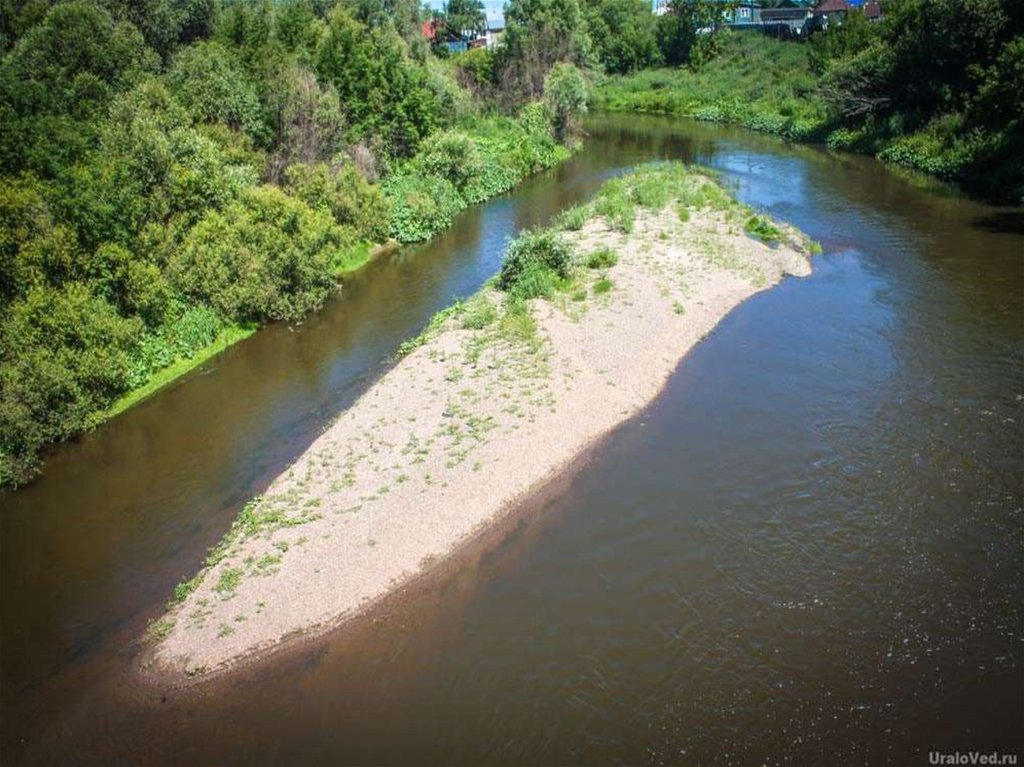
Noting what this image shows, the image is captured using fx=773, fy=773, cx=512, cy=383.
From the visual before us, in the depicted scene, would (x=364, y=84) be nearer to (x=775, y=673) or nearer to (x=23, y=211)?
(x=23, y=211)

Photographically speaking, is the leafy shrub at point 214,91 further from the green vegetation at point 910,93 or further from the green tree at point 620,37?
the green tree at point 620,37

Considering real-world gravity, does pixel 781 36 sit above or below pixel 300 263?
above

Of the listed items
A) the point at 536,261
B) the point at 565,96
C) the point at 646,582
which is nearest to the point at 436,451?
the point at 646,582

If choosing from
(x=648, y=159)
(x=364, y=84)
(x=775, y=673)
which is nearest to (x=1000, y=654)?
(x=775, y=673)

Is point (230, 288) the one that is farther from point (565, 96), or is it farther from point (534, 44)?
point (534, 44)

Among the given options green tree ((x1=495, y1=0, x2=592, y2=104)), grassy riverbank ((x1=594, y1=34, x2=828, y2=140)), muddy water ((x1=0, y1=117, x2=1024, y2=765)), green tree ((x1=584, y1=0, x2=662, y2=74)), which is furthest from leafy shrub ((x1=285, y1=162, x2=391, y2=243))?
green tree ((x1=584, y1=0, x2=662, y2=74))

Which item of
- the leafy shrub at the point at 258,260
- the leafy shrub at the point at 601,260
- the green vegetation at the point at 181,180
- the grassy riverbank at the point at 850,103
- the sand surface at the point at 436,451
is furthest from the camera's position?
the grassy riverbank at the point at 850,103

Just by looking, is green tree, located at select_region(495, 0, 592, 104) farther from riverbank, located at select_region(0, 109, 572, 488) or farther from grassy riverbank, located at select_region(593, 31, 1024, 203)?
riverbank, located at select_region(0, 109, 572, 488)

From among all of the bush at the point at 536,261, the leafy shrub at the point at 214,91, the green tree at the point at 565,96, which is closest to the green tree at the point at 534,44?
the green tree at the point at 565,96
